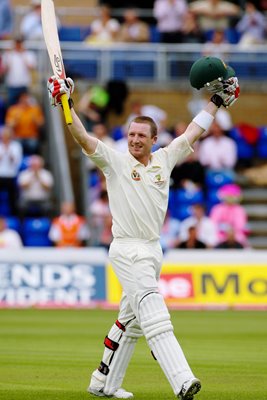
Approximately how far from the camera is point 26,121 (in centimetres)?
1959

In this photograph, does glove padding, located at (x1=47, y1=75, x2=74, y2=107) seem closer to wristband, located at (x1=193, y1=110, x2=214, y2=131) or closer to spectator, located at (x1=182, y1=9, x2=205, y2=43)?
wristband, located at (x1=193, y1=110, x2=214, y2=131)

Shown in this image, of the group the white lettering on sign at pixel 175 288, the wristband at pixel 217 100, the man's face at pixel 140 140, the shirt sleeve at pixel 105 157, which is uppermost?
the wristband at pixel 217 100

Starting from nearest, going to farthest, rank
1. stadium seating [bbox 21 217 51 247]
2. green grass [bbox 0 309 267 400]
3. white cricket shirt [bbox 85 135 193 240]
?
white cricket shirt [bbox 85 135 193 240]
green grass [bbox 0 309 267 400]
stadium seating [bbox 21 217 51 247]

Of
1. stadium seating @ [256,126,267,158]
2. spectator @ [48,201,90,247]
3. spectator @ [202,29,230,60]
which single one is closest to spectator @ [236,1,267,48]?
spectator @ [202,29,230,60]

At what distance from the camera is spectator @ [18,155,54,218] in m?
18.5

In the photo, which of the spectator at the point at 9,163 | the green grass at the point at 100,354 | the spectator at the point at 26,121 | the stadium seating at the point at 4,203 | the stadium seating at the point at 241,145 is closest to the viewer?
the green grass at the point at 100,354

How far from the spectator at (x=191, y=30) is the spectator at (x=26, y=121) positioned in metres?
3.26

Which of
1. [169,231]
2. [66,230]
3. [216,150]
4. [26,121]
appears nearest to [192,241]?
[169,231]

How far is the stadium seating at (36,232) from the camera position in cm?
1842

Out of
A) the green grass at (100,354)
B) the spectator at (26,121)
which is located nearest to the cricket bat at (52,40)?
the green grass at (100,354)

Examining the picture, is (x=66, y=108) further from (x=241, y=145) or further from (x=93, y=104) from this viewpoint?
(x=241, y=145)

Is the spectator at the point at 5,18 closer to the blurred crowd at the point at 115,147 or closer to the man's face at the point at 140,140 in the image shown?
the blurred crowd at the point at 115,147

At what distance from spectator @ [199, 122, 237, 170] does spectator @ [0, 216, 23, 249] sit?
3683 mm

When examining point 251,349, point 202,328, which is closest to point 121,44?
point 202,328
